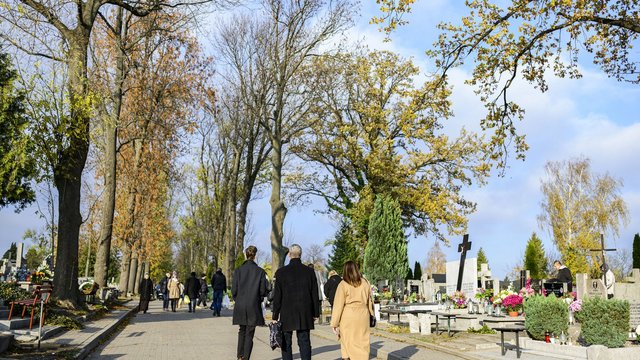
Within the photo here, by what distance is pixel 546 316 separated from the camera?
45.0ft

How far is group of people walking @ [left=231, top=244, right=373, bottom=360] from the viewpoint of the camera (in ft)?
30.4

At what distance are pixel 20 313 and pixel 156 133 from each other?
19342 mm

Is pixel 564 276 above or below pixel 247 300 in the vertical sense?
above

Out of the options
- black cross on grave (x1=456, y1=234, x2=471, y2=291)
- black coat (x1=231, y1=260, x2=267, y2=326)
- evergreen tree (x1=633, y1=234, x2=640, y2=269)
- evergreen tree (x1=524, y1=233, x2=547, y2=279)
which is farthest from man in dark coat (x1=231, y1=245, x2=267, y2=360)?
evergreen tree (x1=633, y1=234, x2=640, y2=269)

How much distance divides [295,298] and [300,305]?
13 centimetres

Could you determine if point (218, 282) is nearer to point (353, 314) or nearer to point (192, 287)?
point (192, 287)

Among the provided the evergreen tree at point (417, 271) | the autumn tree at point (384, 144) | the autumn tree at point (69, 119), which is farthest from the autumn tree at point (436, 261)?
the autumn tree at point (69, 119)

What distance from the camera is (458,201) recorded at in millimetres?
39844

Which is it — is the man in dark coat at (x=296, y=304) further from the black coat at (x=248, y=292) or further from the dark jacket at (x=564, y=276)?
the dark jacket at (x=564, y=276)

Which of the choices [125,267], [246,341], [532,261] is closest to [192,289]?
[125,267]

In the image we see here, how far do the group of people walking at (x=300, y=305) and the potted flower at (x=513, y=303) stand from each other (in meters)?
9.58

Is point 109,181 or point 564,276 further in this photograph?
point 109,181

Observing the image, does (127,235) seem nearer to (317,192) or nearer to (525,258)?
(317,192)

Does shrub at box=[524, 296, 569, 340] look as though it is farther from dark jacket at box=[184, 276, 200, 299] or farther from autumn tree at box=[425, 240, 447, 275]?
autumn tree at box=[425, 240, 447, 275]
